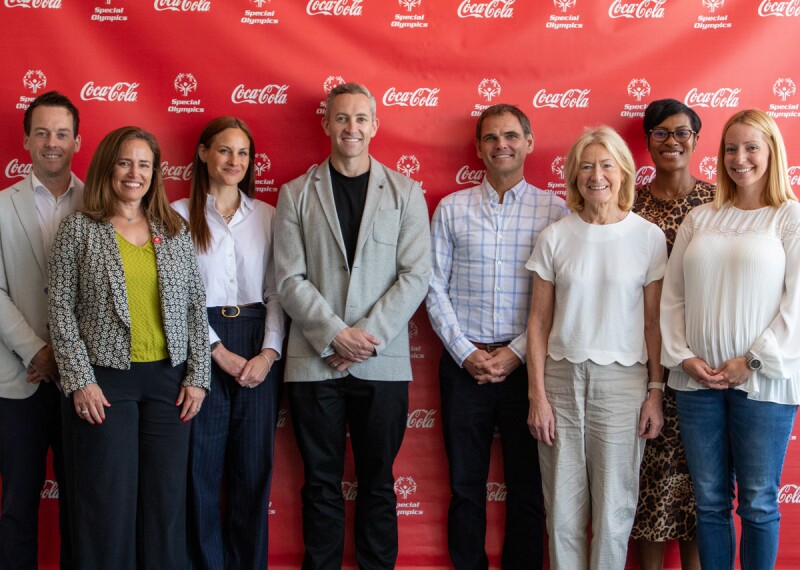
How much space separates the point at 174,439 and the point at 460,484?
3.74 ft

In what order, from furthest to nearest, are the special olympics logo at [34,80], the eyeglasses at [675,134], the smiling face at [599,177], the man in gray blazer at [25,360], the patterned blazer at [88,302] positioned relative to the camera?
the special olympics logo at [34,80]
the eyeglasses at [675,134]
the man in gray blazer at [25,360]
the smiling face at [599,177]
the patterned blazer at [88,302]

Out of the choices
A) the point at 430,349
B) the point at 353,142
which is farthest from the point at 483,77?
the point at 430,349

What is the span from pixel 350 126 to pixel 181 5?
3.27ft

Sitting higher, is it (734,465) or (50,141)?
Answer: (50,141)

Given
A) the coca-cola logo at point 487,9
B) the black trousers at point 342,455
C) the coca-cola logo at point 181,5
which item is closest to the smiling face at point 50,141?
the coca-cola logo at point 181,5

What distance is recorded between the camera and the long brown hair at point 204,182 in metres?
2.74

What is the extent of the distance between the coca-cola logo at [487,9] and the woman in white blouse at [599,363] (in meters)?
0.83

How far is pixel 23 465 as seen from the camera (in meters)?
2.64

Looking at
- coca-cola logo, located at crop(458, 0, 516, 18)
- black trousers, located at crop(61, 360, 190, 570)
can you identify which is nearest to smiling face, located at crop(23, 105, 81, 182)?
black trousers, located at crop(61, 360, 190, 570)

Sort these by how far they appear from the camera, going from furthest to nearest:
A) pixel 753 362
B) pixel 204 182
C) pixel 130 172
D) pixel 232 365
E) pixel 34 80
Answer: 1. pixel 34 80
2. pixel 204 182
3. pixel 232 365
4. pixel 130 172
5. pixel 753 362

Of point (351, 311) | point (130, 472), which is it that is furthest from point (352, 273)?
point (130, 472)

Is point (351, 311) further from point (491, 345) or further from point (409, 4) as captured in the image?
point (409, 4)

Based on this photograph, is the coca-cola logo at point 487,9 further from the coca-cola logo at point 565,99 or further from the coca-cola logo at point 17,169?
the coca-cola logo at point 17,169

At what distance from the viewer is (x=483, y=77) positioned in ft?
10.1
